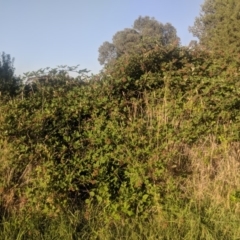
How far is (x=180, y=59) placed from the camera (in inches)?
211

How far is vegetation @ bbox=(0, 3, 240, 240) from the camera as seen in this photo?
3.83m

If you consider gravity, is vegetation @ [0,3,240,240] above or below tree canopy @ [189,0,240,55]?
below

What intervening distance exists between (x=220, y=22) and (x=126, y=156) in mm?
24786

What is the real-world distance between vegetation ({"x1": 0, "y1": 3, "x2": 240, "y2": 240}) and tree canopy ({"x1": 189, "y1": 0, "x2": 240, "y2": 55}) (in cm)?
1288

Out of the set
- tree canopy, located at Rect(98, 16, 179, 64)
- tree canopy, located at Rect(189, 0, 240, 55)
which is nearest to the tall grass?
tree canopy, located at Rect(189, 0, 240, 55)

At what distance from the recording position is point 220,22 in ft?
88.0

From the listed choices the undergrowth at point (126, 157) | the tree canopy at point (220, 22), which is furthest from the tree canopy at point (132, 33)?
the undergrowth at point (126, 157)

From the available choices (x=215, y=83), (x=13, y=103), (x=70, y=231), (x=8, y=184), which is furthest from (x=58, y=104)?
(x=215, y=83)

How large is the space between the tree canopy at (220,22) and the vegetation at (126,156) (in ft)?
42.2

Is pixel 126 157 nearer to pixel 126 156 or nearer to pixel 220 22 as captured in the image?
pixel 126 156

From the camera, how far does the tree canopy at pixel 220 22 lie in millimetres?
21250

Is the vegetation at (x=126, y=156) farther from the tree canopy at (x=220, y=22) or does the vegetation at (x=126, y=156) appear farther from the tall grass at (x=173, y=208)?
the tree canopy at (x=220, y=22)

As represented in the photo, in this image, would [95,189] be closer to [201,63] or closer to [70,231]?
[70,231]

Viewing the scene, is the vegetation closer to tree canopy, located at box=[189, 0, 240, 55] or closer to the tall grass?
the tall grass
